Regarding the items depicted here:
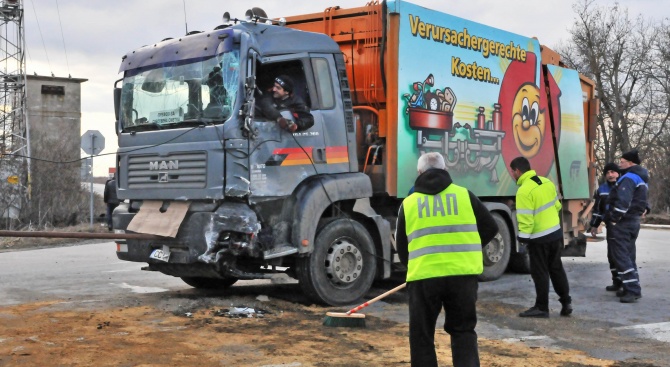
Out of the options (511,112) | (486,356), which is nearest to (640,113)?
(511,112)

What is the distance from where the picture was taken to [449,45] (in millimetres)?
10609

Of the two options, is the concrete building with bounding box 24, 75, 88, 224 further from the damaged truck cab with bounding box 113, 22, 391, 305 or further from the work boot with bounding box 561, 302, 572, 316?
the work boot with bounding box 561, 302, 572, 316

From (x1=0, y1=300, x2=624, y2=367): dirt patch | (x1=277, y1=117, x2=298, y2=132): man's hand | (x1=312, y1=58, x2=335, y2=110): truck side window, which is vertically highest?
(x1=312, y1=58, x2=335, y2=110): truck side window

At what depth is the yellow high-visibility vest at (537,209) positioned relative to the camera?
28.7 ft

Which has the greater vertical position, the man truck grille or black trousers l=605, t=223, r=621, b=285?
the man truck grille

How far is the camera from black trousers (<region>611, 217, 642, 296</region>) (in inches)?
389

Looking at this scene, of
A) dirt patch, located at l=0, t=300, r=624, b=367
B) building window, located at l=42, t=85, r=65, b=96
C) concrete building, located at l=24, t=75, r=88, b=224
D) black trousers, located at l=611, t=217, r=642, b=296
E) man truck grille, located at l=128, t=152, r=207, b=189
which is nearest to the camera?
dirt patch, located at l=0, t=300, r=624, b=367

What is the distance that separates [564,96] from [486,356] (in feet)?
24.4

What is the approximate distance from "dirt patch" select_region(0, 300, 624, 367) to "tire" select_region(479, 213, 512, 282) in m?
3.69

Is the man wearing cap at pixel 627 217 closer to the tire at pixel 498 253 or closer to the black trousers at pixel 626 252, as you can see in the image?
the black trousers at pixel 626 252

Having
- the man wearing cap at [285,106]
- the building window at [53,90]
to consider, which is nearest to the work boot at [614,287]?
the man wearing cap at [285,106]

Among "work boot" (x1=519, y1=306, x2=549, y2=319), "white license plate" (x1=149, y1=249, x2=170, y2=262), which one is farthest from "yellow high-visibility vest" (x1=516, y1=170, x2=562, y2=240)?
"white license plate" (x1=149, y1=249, x2=170, y2=262)

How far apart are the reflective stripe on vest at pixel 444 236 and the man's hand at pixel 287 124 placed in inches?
137

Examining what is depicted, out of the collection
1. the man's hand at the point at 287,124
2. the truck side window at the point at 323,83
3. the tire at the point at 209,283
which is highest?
the truck side window at the point at 323,83
